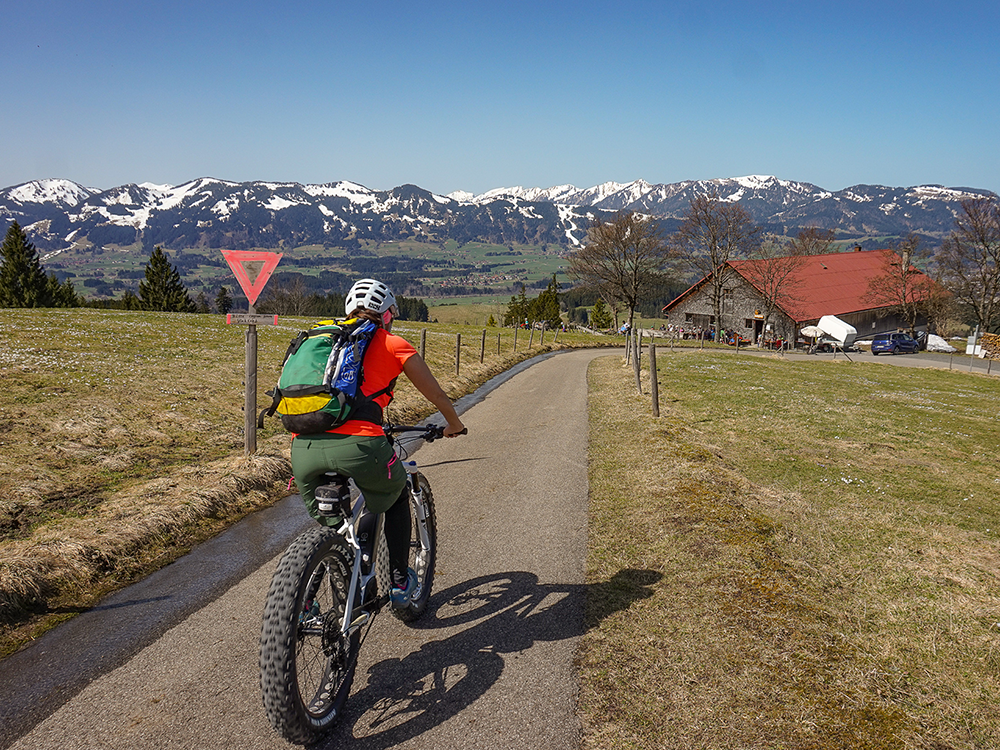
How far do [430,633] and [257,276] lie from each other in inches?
269

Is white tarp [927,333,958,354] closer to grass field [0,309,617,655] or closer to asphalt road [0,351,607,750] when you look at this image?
grass field [0,309,617,655]

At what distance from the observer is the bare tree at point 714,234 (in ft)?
230

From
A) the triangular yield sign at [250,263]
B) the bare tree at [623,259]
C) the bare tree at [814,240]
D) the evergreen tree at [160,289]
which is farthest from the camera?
the bare tree at [814,240]

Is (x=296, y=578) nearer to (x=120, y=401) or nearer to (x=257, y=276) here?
(x=257, y=276)

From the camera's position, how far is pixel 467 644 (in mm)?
4793

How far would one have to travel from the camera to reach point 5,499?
7.21 metres

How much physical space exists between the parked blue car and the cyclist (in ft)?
235

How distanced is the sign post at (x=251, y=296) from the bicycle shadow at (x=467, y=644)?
19.1ft

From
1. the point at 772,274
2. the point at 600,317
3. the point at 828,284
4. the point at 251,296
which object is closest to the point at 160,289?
the point at 600,317

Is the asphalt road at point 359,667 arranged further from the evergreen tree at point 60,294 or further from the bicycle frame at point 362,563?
the evergreen tree at point 60,294

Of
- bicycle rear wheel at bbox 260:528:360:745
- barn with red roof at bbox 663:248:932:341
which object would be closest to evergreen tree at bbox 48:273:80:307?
barn with red roof at bbox 663:248:932:341

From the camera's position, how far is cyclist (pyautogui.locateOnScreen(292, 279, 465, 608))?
3809mm

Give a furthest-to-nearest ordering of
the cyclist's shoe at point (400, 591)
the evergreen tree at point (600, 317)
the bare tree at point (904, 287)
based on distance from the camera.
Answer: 1. the evergreen tree at point (600, 317)
2. the bare tree at point (904, 287)
3. the cyclist's shoe at point (400, 591)

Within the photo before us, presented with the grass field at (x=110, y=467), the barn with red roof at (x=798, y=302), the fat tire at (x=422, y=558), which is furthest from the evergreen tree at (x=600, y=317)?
the fat tire at (x=422, y=558)
